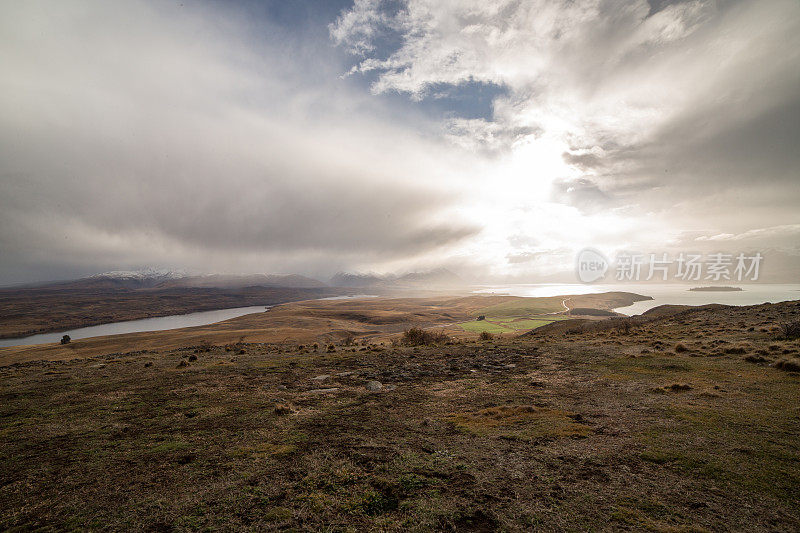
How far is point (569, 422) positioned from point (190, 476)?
1073cm

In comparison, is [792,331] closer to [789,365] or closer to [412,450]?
[789,365]

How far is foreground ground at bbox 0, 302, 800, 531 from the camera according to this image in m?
5.13

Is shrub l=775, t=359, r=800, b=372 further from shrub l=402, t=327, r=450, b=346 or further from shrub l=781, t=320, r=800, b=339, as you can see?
shrub l=402, t=327, r=450, b=346

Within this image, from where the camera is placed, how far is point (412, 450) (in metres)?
7.62

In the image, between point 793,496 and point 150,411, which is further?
point 150,411

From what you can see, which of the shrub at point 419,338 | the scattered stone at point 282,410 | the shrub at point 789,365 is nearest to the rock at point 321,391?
the scattered stone at point 282,410

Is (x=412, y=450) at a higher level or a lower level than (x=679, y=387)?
lower

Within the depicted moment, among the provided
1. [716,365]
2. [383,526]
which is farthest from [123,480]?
[716,365]

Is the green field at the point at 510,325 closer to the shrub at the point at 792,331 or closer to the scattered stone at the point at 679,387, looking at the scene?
the shrub at the point at 792,331

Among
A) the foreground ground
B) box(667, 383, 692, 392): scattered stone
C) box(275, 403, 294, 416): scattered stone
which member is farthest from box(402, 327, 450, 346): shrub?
box(275, 403, 294, 416): scattered stone

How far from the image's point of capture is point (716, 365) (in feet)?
46.1

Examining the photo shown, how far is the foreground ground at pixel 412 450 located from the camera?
16.8ft

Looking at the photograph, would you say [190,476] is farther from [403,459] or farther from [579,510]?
[579,510]

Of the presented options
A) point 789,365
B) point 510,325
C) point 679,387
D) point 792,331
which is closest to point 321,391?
point 679,387
